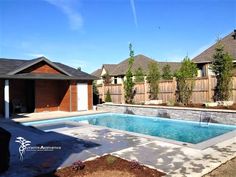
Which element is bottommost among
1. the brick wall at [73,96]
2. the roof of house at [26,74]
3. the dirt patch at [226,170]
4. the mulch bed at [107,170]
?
the dirt patch at [226,170]

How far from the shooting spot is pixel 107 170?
5.92 metres

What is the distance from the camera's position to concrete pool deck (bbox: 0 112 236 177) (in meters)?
6.06

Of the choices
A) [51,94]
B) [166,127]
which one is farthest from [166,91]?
[51,94]

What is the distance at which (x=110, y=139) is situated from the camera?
31.0ft

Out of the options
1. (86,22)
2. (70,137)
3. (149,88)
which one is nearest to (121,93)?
(149,88)

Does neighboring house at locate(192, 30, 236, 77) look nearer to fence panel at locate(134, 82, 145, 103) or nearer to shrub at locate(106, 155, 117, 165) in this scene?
fence panel at locate(134, 82, 145, 103)

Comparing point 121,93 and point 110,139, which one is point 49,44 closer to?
point 121,93

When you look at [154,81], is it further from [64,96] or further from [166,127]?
[64,96]

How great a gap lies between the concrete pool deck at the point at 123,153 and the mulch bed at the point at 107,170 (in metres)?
0.37

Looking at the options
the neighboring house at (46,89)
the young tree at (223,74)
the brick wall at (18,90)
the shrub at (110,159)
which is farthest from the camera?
the brick wall at (18,90)

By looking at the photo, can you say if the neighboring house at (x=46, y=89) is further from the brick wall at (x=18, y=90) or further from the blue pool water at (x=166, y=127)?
the blue pool water at (x=166, y=127)

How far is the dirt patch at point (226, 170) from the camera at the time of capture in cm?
559

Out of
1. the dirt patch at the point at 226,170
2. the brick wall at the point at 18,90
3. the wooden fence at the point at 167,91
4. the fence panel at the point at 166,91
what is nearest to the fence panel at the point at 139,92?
the wooden fence at the point at 167,91

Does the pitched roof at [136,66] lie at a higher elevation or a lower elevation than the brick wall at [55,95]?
higher
